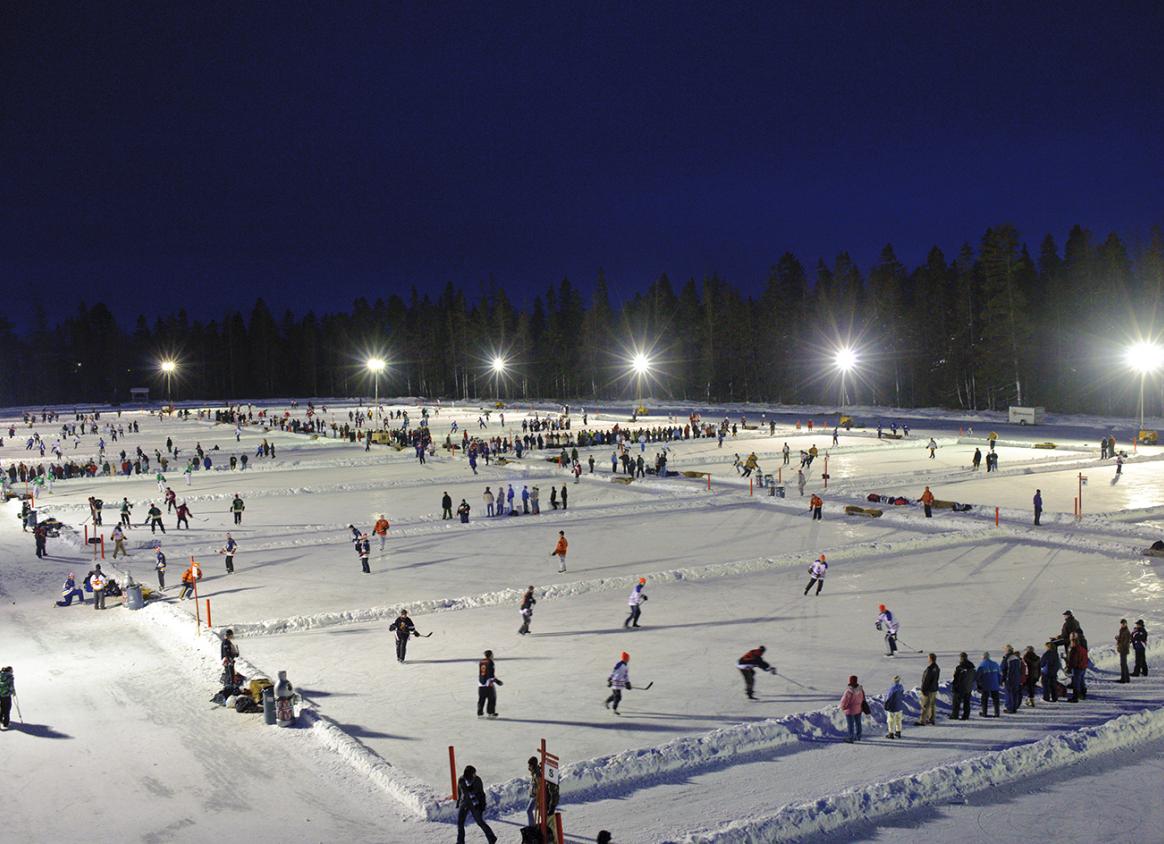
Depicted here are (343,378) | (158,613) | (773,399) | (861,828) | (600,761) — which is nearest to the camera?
(861,828)

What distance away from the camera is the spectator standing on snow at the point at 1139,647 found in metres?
14.0

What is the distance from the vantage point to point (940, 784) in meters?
10.6

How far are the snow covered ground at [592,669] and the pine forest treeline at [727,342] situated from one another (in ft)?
138

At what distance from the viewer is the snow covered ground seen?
412 inches

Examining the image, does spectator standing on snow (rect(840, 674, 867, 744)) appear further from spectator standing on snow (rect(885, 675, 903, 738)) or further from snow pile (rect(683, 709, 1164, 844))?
snow pile (rect(683, 709, 1164, 844))

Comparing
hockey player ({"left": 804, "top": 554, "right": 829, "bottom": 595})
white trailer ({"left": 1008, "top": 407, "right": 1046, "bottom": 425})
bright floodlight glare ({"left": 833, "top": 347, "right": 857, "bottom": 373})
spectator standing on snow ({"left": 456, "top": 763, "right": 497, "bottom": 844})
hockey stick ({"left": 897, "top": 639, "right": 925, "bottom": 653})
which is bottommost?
hockey stick ({"left": 897, "top": 639, "right": 925, "bottom": 653})

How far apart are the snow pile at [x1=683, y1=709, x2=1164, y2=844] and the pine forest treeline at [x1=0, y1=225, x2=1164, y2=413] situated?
64310mm

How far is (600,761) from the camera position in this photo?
11.2 meters

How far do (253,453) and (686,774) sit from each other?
49162 millimetres

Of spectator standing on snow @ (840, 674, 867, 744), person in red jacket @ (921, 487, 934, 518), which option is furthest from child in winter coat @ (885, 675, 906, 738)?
person in red jacket @ (921, 487, 934, 518)

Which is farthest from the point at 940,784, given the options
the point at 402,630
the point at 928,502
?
the point at 928,502

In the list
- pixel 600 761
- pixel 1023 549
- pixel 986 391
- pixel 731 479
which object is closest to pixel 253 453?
pixel 731 479

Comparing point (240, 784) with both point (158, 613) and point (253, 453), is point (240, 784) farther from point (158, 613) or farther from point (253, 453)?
point (253, 453)

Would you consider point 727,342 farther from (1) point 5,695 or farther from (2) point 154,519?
(1) point 5,695
